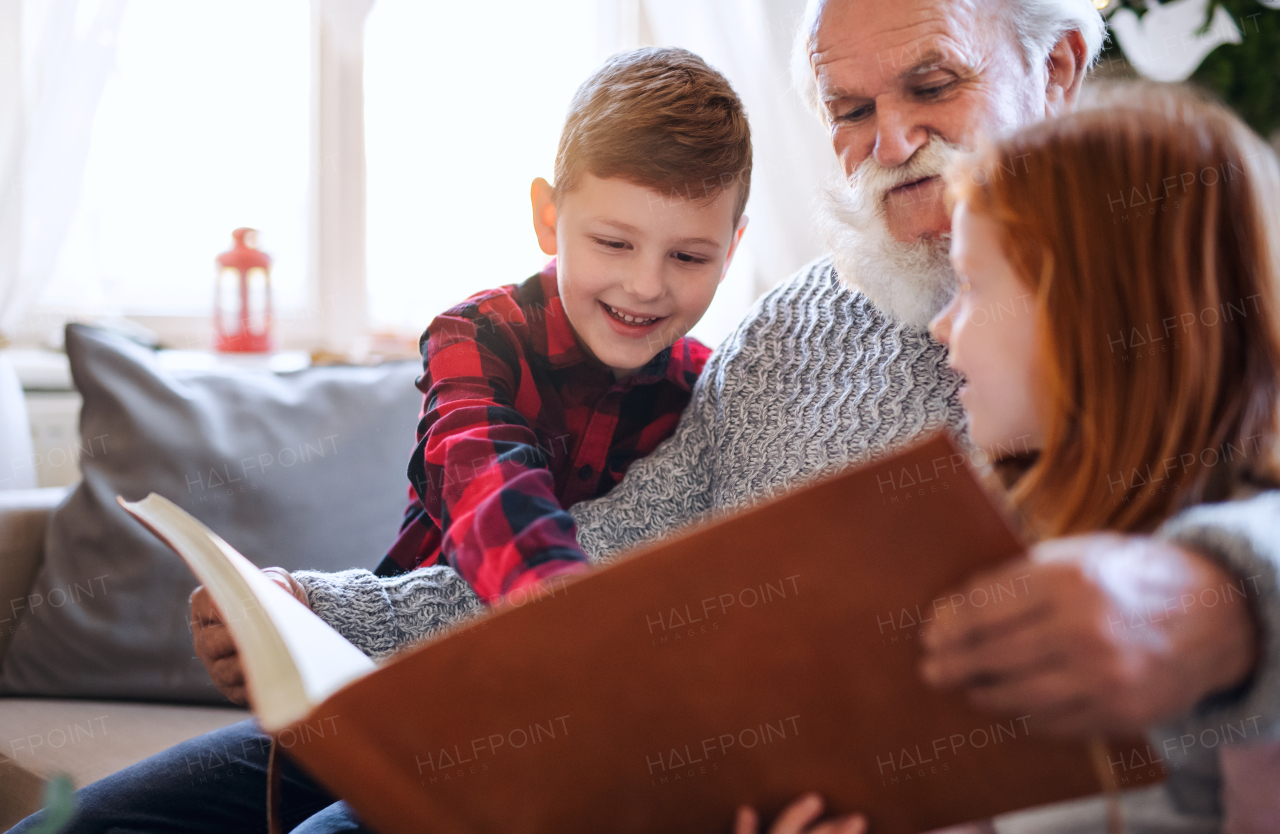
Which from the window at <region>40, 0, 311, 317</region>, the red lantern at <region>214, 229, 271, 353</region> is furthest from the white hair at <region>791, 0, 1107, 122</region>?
the window at <region>40, 0, 311, 317</region>

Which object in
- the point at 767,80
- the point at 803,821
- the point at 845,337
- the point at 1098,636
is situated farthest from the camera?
the point at 767,80

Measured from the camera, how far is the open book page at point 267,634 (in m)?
0.50

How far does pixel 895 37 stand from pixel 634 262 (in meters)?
0.39

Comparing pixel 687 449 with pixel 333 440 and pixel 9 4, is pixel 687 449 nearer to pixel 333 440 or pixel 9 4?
pixel 333 440

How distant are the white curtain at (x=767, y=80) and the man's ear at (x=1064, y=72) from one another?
5.45 ft

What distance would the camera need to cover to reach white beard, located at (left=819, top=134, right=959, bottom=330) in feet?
3.30

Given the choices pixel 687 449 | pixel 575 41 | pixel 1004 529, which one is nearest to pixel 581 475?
pixel 687 449

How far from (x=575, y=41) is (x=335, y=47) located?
2.59ft

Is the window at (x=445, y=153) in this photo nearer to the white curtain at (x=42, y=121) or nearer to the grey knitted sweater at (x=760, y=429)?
the white curtain at (x=42, y=121)

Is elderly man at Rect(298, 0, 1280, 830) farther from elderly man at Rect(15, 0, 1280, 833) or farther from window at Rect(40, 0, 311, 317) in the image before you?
window at Rect(40, 0, 311, 317)

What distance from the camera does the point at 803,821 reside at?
499mm

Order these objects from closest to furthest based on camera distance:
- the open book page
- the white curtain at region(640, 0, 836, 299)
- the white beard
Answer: the open book page → the white beard → the white curtain at region(640, 0, 836, 299)

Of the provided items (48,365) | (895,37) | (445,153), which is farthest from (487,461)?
(445,153)

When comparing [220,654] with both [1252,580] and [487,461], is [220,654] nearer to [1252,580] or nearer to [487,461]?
[487,461]
